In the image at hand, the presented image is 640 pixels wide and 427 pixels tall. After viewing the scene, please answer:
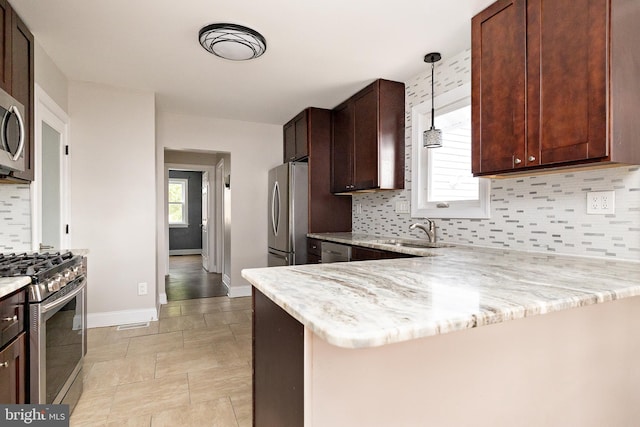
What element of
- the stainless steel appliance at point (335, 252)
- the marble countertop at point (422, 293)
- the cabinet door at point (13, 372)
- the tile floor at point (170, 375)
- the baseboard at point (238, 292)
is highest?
the marble countertop at point (422, 293)

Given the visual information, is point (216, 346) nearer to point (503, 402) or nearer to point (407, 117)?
point (503, 402)

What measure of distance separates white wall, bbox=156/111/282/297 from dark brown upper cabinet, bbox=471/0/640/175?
3142 mm

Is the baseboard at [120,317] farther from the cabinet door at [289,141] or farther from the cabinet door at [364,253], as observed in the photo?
the cabinet door at [289,141]

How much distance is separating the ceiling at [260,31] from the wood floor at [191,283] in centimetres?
257

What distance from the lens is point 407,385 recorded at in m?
0.92

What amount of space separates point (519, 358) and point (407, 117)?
96.7 inches

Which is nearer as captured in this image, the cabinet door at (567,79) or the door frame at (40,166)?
the cabinet door at (567,79)

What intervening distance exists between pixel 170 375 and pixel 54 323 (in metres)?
0.91

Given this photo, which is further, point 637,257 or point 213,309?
point 213,309

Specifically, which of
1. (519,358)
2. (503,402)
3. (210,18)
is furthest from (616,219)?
(210,18)

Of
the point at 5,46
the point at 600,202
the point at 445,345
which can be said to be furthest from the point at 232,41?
the point at 600,202

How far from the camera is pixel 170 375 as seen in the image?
2.28 metres

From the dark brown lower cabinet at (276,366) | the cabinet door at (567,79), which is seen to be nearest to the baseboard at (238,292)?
the dark brown lower cabinet at (276,366)

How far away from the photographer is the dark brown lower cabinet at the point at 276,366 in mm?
880
